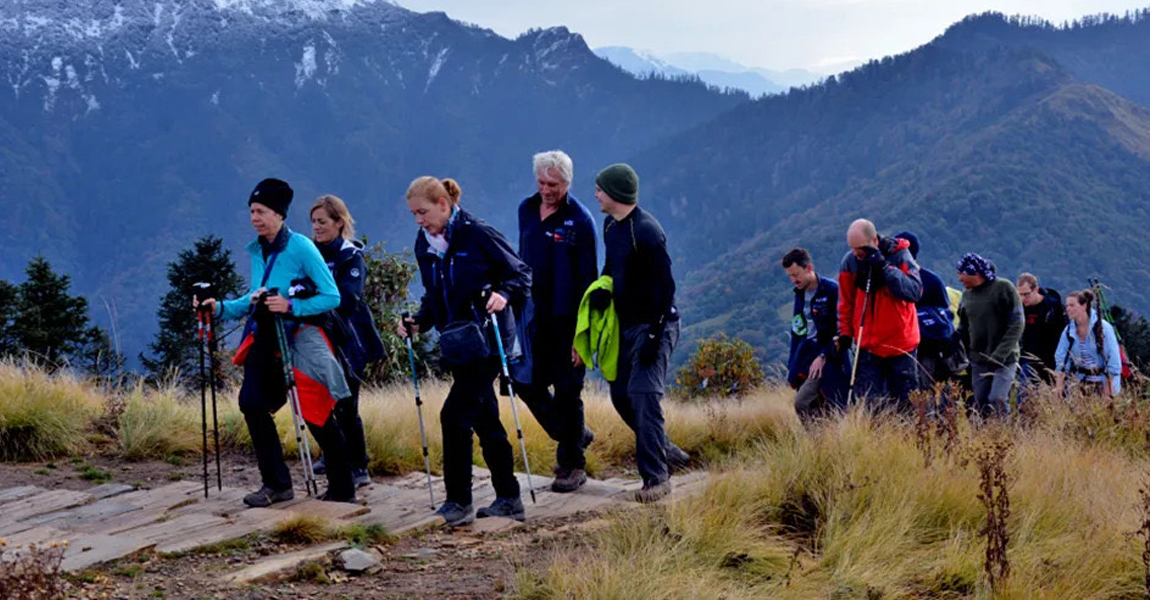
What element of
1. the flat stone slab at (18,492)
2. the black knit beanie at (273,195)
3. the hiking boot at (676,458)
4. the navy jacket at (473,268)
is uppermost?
the black knit beanie at (273,195)

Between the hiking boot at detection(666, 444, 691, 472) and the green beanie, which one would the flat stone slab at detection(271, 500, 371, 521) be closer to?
the green beanie

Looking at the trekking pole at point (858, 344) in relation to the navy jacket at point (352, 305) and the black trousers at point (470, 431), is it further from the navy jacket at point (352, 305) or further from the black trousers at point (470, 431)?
the navy jacket at point (352, 305)

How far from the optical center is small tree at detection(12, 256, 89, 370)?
2278cm

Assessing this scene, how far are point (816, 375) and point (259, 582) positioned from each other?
188 inches

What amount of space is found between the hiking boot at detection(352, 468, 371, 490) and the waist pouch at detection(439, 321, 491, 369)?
5.29 ft

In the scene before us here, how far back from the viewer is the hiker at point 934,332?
8.27 metres

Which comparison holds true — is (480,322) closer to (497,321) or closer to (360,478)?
(497,321)

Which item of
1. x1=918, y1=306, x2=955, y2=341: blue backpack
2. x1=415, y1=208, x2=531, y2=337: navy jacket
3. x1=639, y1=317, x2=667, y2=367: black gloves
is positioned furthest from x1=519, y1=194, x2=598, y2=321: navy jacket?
x1=918, y1=306, x2=955, y2=341: blue backpack

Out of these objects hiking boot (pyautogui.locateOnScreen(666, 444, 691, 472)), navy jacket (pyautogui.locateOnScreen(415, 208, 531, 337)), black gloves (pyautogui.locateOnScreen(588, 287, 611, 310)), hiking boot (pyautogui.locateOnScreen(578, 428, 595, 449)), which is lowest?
hiking boot (pyautogui.locateOnScreen(666, 444, 691, 472))

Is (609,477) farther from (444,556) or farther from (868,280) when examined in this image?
(444,556)

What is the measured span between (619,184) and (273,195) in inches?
77.6

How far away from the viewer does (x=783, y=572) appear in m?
4.60

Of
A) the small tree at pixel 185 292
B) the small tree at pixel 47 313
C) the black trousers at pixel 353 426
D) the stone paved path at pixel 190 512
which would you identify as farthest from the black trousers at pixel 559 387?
the small tree at pixel 47 313

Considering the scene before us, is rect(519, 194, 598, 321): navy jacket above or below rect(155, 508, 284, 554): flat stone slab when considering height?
above
